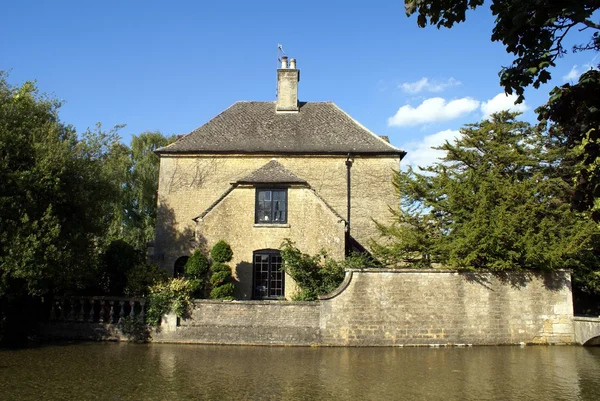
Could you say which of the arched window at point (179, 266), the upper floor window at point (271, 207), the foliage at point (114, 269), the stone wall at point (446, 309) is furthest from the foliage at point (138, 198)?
the stone wall at point (446, 309)

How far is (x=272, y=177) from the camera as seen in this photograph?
21188mm

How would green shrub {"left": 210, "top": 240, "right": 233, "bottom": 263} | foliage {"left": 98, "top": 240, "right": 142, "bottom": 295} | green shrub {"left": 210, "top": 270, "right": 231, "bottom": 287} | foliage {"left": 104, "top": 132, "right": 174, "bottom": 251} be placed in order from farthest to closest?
foliage {"left": 104, "top": 132, "right": 174, "bottom": 251}
green shrub {"left": 210, "top": 240, "right": 233, "bottom": 263}
foliage {"left": 98, "top": 240, "right": 142, "bottom": 295}
green shrub {"left": 210, "top": 270, "right": 231, "bottom": 287}

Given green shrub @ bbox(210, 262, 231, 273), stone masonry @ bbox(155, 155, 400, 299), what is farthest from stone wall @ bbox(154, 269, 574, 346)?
stone masonry @ bbox(155, 155, 400, 299)

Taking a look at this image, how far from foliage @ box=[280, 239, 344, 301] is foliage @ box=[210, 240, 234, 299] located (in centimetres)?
231

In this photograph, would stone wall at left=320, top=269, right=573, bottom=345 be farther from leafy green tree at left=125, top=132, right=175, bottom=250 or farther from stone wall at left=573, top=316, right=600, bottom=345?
leafy green tree at left=125, top=132, right=175, bottom=250

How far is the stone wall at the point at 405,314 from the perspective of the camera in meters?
16.4

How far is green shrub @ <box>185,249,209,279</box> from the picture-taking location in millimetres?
19188

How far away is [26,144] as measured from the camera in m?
15.0

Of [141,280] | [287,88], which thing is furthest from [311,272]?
[287,88]

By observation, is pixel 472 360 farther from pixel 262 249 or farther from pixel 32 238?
pixel 32 238

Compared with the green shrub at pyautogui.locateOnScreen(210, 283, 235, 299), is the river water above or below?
below

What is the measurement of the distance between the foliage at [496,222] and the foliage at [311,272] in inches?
92.1

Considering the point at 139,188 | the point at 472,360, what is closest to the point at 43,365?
the point at 472,360

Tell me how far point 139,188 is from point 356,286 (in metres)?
26.5
